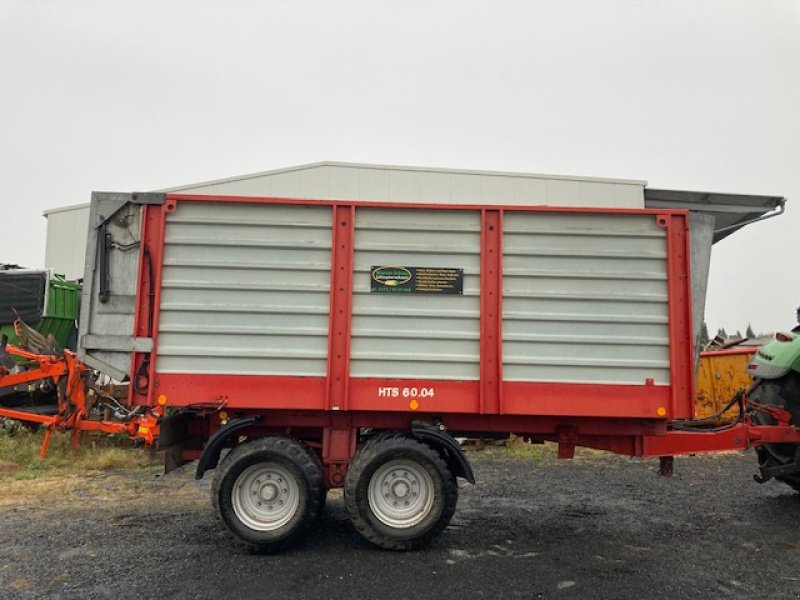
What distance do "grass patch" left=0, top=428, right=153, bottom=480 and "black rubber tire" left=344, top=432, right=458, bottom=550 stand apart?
406 cm

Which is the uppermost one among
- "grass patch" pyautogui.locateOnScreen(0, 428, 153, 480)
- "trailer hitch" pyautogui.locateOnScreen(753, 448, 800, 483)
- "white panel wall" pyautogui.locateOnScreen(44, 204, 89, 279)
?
"white panel wall" pyautogui.locateOnScreen(44, 204, 89, 279)

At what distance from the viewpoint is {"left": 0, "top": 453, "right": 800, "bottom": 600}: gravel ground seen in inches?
153

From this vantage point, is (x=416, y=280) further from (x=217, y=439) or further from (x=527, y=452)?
(x=527, y=452)

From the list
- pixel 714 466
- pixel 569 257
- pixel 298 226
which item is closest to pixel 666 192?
pixel 714 466

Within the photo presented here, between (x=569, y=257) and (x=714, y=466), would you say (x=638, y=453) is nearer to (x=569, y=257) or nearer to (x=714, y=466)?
(x=569, y=257)

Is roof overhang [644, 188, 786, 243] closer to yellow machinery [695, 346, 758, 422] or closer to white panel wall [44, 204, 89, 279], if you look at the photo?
yellow machinery [695, 346, 758, 422]

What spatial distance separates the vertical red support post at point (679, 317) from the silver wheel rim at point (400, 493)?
2031 mm

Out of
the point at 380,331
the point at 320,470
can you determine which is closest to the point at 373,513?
the point at 320,470

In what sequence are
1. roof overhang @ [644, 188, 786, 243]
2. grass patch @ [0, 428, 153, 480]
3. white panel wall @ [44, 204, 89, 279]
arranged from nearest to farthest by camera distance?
grass patch @ [0, 428, 153, 480] → roof overhang @ [644, 188, 786, 243] → white panel wall @ [44, 204, 89, 279]

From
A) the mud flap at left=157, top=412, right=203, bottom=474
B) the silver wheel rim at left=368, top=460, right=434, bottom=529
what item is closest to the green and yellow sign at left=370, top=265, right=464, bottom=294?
the silver wheel rim at left=368, top=460, right=434, bottom=529

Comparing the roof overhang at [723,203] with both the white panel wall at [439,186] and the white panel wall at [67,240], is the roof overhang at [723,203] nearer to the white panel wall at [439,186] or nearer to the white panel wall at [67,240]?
the white panel wall at [439,186]

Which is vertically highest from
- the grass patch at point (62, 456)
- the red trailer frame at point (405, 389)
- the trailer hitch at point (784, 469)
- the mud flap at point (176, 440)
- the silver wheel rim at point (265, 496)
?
the red trailer frame at point (405, 389)

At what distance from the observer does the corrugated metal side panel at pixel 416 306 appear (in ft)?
15.2

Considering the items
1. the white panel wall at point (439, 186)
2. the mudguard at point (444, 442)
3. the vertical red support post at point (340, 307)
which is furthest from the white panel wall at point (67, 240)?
the mudguard at point (444, 442)
